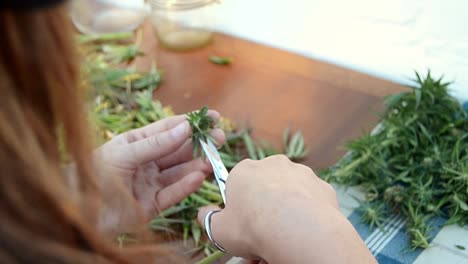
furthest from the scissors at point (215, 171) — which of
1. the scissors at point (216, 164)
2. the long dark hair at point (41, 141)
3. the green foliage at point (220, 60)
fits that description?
the green foliage at point (220, 60)

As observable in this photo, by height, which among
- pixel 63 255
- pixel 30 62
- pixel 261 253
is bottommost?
pixel 261 253

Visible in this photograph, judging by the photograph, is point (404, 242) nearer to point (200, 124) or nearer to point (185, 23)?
point (200, 124)

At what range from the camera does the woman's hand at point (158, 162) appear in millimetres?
913

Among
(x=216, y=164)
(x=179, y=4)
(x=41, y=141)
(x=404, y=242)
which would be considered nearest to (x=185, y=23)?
(x=179, y=4)

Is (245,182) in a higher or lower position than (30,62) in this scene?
lower

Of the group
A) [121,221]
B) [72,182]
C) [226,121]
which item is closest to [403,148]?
[226,121]

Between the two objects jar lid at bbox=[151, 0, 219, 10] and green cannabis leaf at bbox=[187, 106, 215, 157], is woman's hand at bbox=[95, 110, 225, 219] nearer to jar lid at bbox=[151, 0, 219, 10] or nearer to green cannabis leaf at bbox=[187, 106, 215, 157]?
green cannabis leaf at bbox=[187, 106, 215, 157]

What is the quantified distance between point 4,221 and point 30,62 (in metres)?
0.11

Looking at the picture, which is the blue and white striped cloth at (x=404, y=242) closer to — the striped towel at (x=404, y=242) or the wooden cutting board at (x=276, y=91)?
the striped towel at (x=404, y=242)

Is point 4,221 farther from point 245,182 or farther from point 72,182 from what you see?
point 245,182

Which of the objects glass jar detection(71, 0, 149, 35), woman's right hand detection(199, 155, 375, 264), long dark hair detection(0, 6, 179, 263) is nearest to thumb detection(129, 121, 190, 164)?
woman's right hand detection(199, 155, 375, 264)

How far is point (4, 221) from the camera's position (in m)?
0.46

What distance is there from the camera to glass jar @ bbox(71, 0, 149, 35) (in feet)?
4.76

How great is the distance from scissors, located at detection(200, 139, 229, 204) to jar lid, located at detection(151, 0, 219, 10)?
496mm
